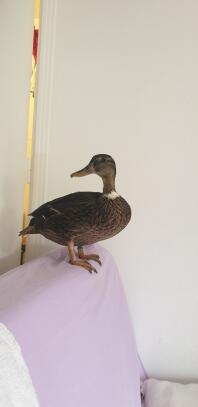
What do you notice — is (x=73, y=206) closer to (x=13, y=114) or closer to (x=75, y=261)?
(x=75, y=261)

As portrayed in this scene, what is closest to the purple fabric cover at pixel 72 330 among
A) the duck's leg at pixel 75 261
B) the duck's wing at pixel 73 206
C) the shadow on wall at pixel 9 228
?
the duck's leg at pixel 75 261

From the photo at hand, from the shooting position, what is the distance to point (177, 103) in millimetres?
1237

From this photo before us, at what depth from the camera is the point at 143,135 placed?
4.17 feet

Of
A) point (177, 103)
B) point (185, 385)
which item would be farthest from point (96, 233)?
point (185, 385)

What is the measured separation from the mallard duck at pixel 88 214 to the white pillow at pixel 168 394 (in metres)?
0.55

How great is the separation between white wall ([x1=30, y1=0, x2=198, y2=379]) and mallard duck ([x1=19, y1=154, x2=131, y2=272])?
324mm

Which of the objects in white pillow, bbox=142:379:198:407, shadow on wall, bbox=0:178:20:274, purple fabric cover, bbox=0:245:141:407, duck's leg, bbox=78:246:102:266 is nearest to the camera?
purple fabric cover, bbox=0:245:141:407

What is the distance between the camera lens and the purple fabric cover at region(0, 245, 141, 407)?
760mm

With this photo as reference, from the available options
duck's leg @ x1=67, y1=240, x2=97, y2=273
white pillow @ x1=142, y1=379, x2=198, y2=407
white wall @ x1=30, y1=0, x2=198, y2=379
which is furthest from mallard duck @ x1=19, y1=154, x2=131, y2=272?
white pillow @ x1=142, y1=379, x2=198, y2=407

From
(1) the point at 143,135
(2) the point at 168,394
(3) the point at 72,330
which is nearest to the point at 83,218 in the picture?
(3) the point at 72,330

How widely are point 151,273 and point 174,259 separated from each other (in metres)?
0.10

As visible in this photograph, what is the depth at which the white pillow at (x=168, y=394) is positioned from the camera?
1214 mm

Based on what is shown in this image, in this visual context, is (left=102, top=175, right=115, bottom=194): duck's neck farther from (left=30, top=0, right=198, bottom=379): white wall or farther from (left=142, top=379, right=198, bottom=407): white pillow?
(left=142, top=379, right=198, bottom=407): white pillow

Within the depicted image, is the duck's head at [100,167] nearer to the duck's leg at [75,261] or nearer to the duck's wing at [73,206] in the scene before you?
the duck's wing at [73,206]
